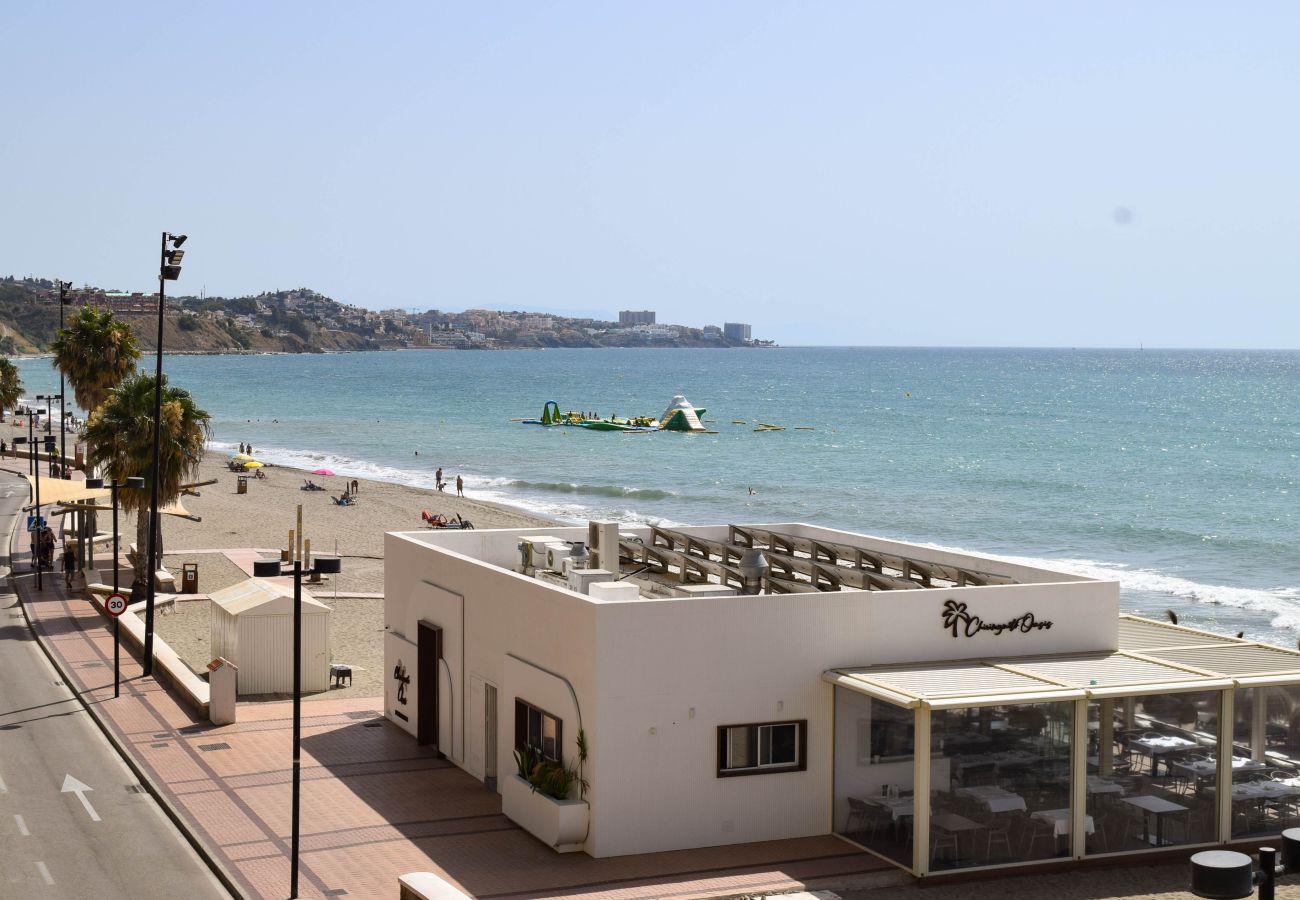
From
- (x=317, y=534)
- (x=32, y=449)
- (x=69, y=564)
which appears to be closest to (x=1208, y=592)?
(x=317, y=534)

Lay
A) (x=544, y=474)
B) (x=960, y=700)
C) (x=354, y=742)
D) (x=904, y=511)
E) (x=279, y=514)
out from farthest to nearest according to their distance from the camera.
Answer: (x=544, y=474)
(x=904, y=511)
(x=279, y=514)
(x=354, y=742)
(x=960, y=700)

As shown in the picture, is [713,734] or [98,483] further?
[98,483]

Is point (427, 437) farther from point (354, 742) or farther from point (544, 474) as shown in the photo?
point (354, 742)

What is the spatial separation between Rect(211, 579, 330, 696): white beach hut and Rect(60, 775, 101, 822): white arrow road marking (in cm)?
581

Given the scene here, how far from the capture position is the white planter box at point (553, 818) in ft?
57.7

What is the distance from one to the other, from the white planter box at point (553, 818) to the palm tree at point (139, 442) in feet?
62.5

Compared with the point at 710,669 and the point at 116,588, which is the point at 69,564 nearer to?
the point at 116,588

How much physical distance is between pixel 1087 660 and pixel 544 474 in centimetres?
6839

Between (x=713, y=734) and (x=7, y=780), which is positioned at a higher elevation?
(x=713, y=734)

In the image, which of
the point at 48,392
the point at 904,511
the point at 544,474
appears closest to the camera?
the point at 904,511

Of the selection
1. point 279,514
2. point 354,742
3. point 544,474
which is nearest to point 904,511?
point 544,474

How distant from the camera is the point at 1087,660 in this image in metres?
19.2

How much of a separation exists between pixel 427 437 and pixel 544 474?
1208 inches

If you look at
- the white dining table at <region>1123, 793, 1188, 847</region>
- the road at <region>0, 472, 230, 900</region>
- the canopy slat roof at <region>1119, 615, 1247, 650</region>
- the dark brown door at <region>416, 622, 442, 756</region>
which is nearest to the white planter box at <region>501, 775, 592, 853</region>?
the road at <region>0, 472, 230, 900</region>
